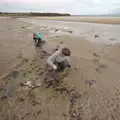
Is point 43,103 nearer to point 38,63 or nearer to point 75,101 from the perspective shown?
point 75,101

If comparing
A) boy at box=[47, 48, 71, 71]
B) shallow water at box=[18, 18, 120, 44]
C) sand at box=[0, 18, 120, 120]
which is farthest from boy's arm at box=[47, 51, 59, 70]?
shallow water at box=[18, 18, 120, 44]

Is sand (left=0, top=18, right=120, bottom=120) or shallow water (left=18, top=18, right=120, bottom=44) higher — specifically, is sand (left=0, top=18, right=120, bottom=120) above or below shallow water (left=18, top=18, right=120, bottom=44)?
above

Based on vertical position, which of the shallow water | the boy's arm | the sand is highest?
the boy's arm

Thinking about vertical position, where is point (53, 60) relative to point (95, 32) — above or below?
above

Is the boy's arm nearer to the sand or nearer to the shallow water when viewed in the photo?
the sand

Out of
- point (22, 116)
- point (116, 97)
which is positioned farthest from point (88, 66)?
point (22, 116)

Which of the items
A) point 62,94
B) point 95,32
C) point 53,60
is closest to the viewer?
point 62,94

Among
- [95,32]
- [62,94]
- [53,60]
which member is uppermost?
[53,60]

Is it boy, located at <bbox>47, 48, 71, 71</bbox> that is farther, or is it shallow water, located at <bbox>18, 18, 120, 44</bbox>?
shallow water, located at <bbox>18, 18, 120, 44</bbox>

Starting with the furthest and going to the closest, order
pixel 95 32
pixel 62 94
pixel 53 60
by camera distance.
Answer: pixel 95 32 → pixel 53 60 → pixel 62 94

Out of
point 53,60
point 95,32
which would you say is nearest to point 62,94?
point 53,60

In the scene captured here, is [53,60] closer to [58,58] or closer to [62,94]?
[58,58]

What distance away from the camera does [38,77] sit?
710 centimetres

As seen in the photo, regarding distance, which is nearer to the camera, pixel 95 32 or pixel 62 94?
pixel 62 94
